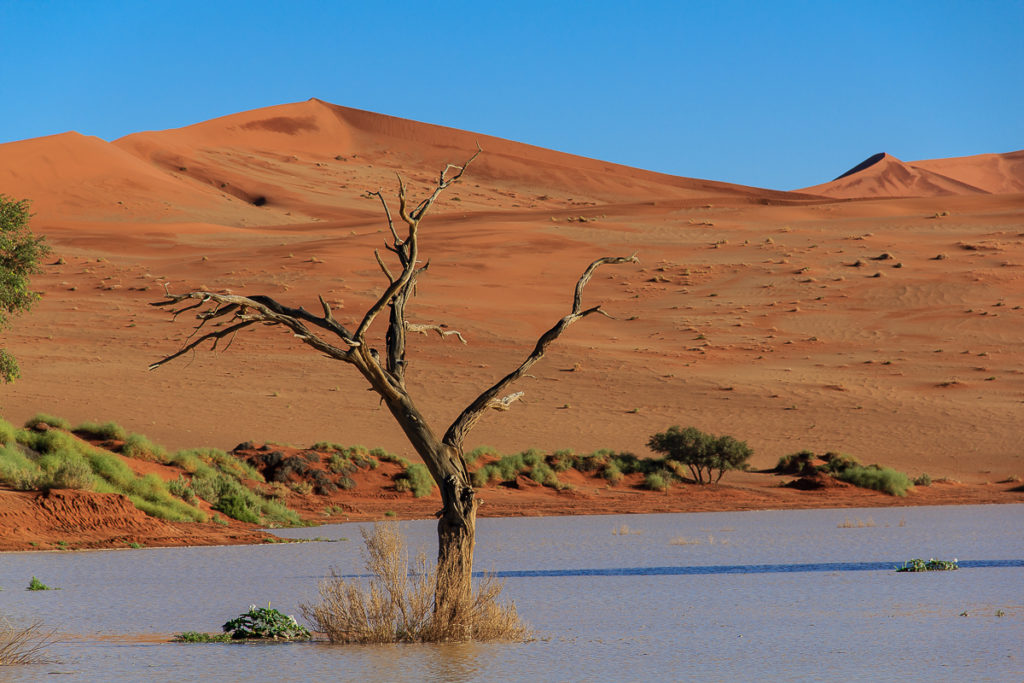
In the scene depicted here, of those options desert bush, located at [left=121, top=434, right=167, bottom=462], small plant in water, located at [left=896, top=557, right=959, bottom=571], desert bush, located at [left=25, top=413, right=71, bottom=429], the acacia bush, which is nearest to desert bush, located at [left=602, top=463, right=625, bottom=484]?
the acacia bush

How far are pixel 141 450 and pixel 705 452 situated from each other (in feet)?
50.3

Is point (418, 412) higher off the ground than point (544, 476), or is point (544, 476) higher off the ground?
point (418, 412)

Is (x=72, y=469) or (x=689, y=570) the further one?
(x=72, y=469)

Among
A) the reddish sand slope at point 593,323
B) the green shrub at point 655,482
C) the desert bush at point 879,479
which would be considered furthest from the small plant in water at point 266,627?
the reddish sand slope at point 593,323

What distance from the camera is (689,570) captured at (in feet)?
49.8

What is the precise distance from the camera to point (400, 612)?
9.52 metres

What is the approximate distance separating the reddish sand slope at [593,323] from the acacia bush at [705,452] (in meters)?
3.04

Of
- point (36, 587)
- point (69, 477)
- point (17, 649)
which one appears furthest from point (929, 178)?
point (17, 649)

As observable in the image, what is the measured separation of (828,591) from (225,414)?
29.7m

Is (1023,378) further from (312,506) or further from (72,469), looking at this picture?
(72,469)

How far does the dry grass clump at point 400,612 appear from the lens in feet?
30.4

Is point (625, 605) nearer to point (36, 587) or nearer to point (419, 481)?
point (36, 587)

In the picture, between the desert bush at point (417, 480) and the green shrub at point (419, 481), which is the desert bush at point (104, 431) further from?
the green shrub at point (419, 481)

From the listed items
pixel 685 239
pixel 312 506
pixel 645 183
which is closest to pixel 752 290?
pixel 685 239
